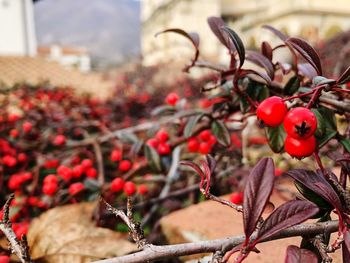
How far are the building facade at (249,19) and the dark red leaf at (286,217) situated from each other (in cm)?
1683

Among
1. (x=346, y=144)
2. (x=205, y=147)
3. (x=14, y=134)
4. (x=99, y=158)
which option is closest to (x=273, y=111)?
(x=346, y=144)

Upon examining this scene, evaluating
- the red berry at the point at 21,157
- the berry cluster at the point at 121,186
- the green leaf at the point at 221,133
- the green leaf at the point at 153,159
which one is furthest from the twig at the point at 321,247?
the red berry at the point at 21,157

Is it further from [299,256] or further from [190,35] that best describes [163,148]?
[299,256]

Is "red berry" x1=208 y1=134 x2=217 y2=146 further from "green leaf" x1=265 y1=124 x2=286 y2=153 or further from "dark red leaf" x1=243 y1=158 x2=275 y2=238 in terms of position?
"dark red leaf" x1=243 y1=158 x2=275 y2=238

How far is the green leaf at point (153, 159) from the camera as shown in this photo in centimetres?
141

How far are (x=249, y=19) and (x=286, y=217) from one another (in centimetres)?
2761

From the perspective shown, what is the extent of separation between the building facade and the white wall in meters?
7.38

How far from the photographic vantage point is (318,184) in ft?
1.82

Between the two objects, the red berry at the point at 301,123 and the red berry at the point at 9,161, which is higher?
the red berry at the point at 301,123

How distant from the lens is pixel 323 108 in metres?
0.87

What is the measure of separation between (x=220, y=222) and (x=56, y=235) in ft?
2.07

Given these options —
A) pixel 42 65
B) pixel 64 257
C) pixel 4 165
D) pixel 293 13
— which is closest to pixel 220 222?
pixel 64 257

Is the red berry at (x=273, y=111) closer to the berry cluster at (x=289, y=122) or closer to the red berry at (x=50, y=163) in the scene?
the berry cluster at (x=289, y=122)

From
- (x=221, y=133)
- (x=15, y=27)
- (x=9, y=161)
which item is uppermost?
(x=15, y=27)
